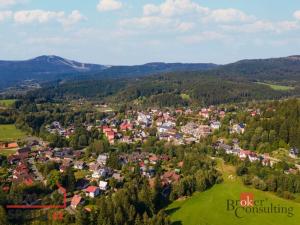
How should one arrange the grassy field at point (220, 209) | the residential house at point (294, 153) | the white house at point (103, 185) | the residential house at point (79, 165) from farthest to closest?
the residential house at point (294, 153) < the residential house at point (79, 165) < the white house at point (103, 185) < the grassy field at point (220, 209)

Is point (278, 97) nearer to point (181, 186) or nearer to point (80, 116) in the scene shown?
point (80, 116)

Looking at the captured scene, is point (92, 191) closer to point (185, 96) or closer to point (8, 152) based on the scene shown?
point (8, 152)

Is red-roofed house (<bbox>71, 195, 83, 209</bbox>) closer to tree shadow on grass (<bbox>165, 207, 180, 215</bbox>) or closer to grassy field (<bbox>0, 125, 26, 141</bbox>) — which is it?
tree shadow on grass (<bbox>165, 207, 180, 215</bbox>)

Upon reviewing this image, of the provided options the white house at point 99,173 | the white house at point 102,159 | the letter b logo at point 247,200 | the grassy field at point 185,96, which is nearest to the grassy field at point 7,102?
the grassy field at point 185,96

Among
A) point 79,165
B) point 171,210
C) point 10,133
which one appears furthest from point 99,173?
point 10,133

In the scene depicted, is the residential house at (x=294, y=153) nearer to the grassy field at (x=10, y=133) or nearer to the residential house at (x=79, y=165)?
the residential house at (x=79, y=165)
